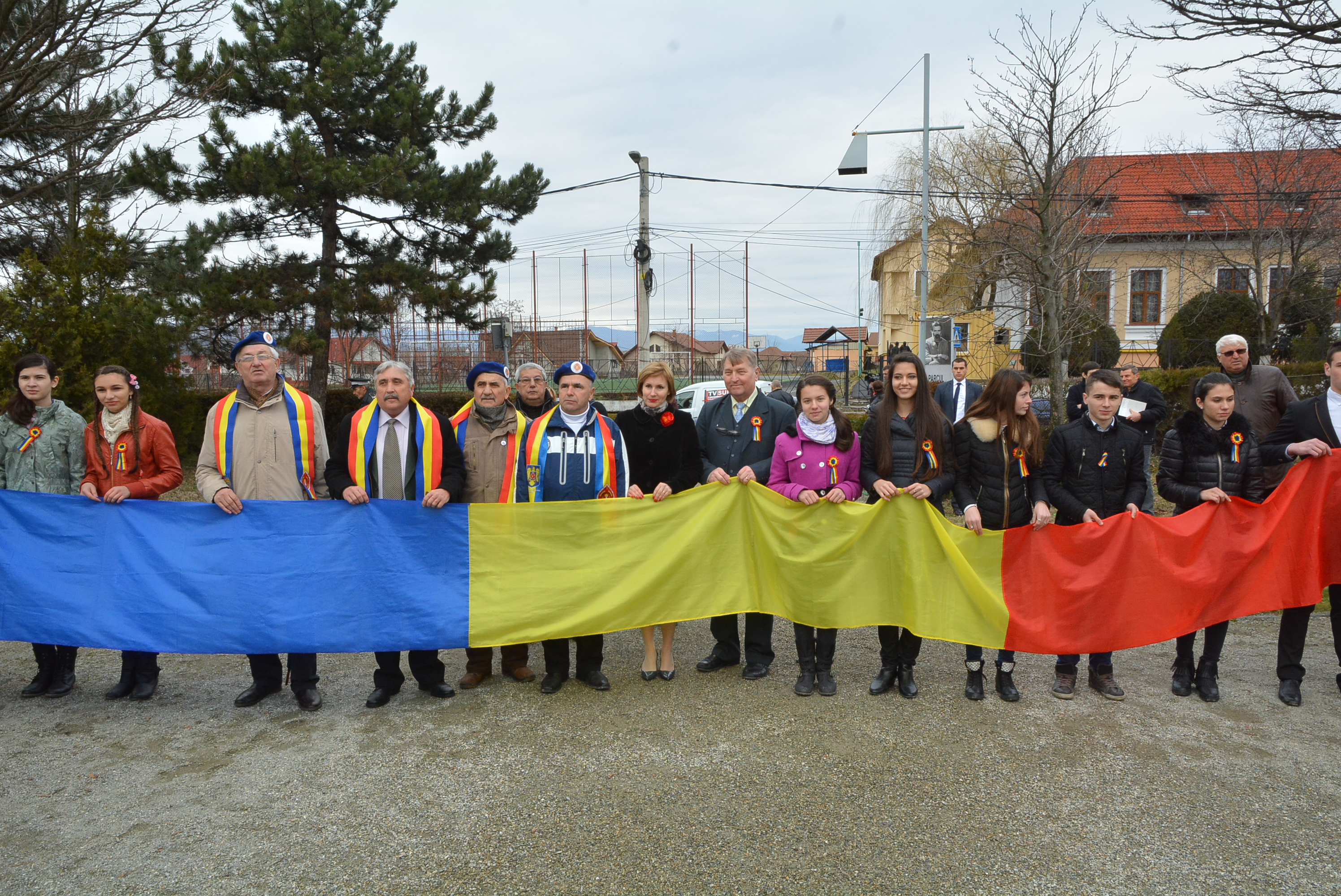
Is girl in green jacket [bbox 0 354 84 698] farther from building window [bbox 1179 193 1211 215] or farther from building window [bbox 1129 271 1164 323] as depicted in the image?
building window [bbox 1129 271 1164 323]

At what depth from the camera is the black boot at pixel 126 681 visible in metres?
4.97

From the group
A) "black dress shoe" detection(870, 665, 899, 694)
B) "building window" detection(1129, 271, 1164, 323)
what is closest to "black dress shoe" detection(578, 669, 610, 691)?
"black dress shoe" detection(870, 665, 899, 694)

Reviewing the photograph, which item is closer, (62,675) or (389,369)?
(389,369)

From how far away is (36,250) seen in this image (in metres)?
15.5

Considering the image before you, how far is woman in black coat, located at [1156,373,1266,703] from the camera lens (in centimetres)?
483

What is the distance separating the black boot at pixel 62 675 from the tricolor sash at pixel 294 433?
1.50m

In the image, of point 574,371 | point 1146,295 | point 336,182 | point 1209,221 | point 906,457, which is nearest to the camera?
point 906,457

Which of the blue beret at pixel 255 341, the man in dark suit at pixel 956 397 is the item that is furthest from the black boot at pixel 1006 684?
the blue beret at pixel 255 341

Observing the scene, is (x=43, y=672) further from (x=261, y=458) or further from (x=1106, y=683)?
(x=1106, y=683)

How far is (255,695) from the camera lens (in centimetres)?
484

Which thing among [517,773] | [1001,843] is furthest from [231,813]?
[1001,843]

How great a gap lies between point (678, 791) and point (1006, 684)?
2.22 m

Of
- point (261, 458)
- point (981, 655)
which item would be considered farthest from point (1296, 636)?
point (261, 458)

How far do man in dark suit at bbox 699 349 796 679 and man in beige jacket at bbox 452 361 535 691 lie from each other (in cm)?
121
